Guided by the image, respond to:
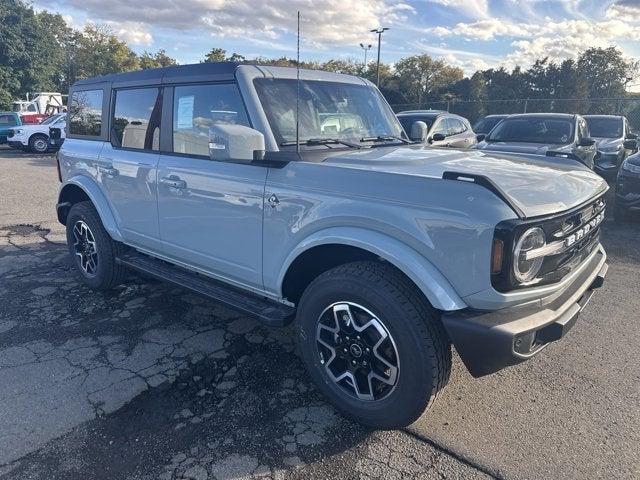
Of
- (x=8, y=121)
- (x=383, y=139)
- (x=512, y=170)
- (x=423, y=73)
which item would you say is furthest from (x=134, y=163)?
(x=423, y=73)

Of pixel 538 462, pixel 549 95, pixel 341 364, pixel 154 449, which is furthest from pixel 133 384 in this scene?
pixel 549 95

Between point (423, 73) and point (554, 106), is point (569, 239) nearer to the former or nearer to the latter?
point (554, 106)

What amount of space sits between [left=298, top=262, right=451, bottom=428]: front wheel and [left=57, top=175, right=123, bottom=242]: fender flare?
94.6 inches

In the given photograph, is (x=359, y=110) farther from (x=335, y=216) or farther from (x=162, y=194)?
(x=162, y=194)

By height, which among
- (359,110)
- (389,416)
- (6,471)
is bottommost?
(6,471)

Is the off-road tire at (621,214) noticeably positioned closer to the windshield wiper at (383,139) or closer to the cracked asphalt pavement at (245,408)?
the cracked asphalt pavement at (245,408)

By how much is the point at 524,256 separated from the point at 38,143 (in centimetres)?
2198

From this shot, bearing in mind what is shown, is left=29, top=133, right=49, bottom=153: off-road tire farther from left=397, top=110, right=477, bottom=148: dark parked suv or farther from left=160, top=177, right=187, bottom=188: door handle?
left=160, top=177, right=187, bottom=188: door handle

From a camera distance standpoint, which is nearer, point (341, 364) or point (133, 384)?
point (341, 364)

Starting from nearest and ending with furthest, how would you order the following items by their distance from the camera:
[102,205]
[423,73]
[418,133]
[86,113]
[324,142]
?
[324,142] < [418,133] < [102,205] < [86,113] < [423,73]

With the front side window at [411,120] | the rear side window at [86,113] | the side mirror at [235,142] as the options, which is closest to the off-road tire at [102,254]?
the rear side window at [86,113]

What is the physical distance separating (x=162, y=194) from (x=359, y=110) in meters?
1.73

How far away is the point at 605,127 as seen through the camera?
12.4 meters

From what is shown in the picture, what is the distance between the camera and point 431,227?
90.0 inches
